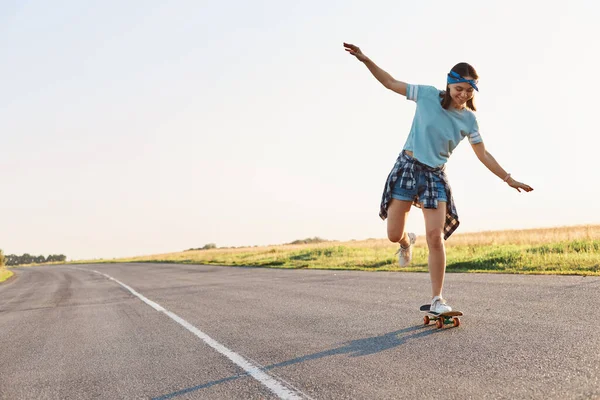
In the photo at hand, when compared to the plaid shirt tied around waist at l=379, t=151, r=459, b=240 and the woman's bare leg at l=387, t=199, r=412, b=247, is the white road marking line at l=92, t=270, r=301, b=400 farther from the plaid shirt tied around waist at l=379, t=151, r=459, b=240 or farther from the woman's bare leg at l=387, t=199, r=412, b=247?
the plaid shirt tied around waist at l=379, t=151, r=459, b=240

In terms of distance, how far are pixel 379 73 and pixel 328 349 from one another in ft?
8.39

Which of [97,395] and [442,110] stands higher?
[442,110]

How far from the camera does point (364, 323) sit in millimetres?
5984

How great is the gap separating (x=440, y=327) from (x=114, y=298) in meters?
8.51

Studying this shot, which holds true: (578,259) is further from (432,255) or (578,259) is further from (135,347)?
(135,347)

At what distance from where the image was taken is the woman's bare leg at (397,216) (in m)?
5.59

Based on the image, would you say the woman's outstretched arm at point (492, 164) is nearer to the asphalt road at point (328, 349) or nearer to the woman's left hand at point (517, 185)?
the woman's left hand at point (517, 185)

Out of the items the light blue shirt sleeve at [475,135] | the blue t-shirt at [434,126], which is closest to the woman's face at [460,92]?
the blue t-shirt at [434,126]

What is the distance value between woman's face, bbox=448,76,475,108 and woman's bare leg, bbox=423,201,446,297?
0.94m

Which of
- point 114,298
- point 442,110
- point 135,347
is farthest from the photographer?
point 114,298

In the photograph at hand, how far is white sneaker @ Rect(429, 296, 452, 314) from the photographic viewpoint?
5332mm

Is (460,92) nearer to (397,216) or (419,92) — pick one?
(419,92)

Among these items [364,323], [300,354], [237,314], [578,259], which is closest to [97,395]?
[300,354]

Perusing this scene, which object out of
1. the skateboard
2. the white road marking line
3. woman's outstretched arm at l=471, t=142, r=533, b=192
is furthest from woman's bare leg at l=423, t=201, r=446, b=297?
the white road marking line
